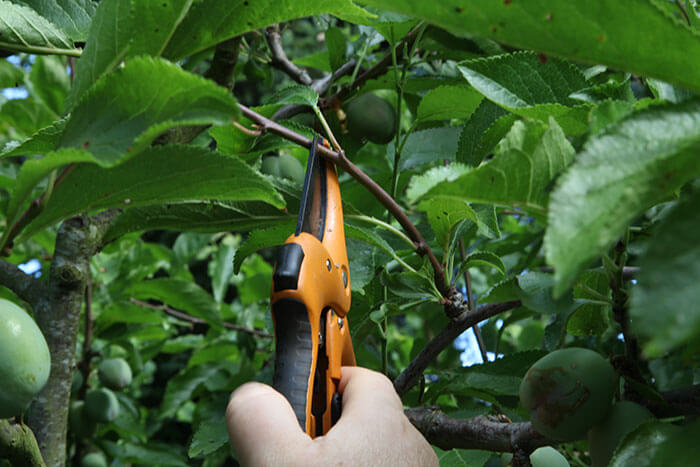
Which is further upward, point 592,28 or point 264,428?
point 592,28

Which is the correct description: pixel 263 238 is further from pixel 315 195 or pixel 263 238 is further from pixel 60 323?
pixel 60 323

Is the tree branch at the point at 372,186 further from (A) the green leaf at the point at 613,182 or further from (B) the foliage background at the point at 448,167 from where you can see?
(A) the green leaf at the point at 613,182

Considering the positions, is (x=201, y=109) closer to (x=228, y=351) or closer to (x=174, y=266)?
(x=228, y=351)

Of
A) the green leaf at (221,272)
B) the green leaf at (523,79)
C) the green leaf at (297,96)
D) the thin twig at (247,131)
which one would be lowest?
the green leaf at (221,272)

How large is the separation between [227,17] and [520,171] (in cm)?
31

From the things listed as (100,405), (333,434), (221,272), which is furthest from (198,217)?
(221,272)

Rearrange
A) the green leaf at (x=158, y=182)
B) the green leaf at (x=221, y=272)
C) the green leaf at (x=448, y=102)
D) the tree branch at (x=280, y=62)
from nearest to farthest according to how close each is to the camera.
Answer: the green leaf at (x=158, y=182) < the green leaf at (x=448, y=102) < the tree branch at (x=280, y=62) < the green leaf at (x=221, y=272)

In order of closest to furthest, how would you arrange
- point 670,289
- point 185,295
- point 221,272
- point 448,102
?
point 670,289
point 448,102
point 185,295
point 221,272

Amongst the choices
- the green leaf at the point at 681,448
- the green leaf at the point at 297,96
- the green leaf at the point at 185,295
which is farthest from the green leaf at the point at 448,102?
the green leaf at the point at 185,295

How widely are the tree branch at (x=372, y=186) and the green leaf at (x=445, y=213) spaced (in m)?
0.03

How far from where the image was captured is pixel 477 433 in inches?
25.4

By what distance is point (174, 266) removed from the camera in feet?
6.27

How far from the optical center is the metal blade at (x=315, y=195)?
2.16ft

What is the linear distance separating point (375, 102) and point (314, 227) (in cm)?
46
